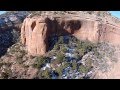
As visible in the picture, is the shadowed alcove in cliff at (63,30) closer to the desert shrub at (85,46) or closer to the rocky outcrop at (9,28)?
the desert shrub at (85,46)

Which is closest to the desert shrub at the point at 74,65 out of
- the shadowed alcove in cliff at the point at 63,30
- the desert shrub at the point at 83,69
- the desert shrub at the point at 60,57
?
the desert shrub at the point at 83,69

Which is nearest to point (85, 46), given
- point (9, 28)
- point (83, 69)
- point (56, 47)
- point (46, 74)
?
point (83, 69)

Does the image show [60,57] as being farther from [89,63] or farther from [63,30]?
[63,30]

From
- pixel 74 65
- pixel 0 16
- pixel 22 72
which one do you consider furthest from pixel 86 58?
pixel 0 16

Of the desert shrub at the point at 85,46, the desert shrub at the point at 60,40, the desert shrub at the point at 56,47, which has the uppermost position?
the desert shrub at the point at 60,40

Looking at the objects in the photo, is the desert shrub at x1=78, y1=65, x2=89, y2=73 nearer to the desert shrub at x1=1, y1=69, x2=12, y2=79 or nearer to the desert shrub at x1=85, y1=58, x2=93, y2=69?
the desert shrub at x1=85, y1=58, x2=93, y2=69

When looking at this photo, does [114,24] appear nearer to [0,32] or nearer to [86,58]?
[86,58]
